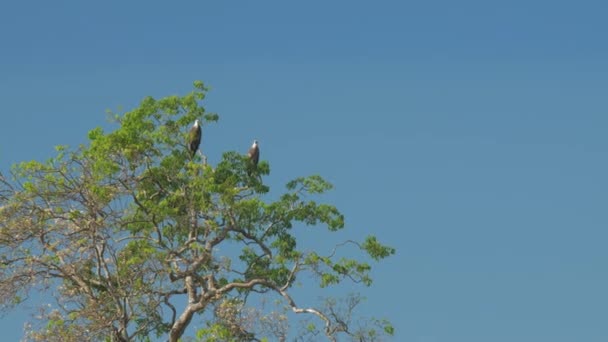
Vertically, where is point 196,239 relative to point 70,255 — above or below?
above

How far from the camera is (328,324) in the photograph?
20.2 metres

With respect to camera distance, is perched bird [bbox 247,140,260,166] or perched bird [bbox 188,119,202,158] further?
perched bird [bbox 247,140,260,166]

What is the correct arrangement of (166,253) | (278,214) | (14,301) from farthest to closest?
(278,214)
(166,253)
(14,301)

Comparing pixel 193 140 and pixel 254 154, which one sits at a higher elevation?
pixel 254 154

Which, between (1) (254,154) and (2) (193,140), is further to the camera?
(1) (254,154)

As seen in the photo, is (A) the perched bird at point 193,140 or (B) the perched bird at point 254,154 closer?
(A) the perched bird at point 193,140

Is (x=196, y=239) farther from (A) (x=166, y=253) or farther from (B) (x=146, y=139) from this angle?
(B) (x=146, y=139)

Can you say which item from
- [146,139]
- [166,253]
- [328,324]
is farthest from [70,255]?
[328,324]

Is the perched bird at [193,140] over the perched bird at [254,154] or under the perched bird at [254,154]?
under

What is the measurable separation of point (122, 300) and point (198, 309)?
2234 mm

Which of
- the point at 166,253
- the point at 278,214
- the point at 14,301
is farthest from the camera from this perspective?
the point at 278,214

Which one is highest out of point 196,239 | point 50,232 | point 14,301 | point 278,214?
point 278,214

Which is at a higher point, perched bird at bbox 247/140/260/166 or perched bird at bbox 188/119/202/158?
perched bird at bbox 247/140/260/166

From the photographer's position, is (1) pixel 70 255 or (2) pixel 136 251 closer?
(1) pixel 70 255
